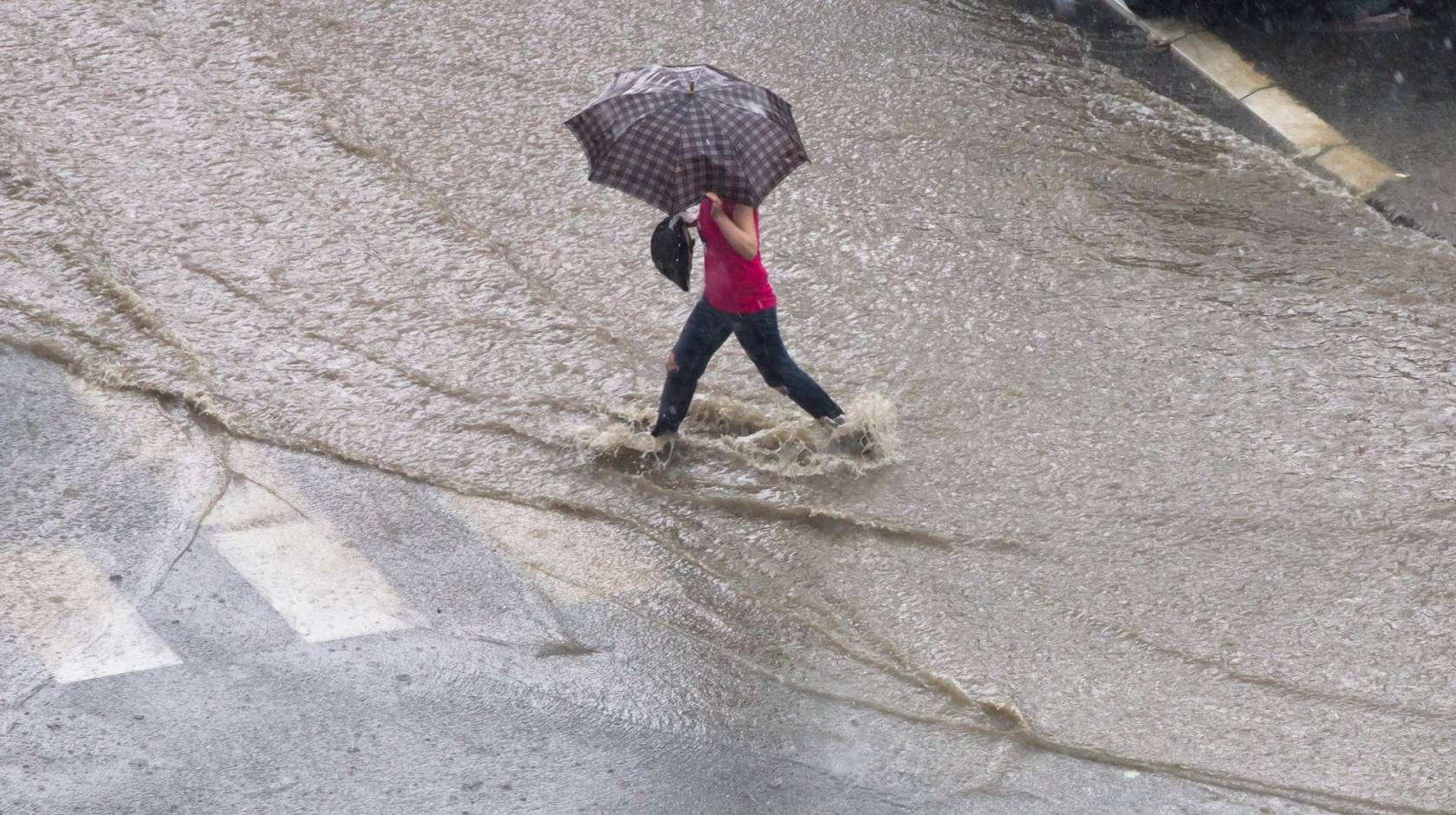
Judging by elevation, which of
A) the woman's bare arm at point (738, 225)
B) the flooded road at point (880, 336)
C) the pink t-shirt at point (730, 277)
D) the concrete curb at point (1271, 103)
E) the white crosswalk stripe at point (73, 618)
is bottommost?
the white crosswalk stripe at point (73, 618)

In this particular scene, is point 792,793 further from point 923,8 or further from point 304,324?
point 923,8

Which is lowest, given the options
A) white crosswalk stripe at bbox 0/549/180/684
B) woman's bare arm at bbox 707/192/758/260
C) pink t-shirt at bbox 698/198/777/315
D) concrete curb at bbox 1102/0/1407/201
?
white crosswalk stripe at bbox 0/549/180/684

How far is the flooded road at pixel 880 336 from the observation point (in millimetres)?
5223

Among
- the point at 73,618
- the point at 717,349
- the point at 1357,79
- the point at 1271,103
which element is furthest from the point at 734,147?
the point at 1357,79

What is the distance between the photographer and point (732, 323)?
572 cm

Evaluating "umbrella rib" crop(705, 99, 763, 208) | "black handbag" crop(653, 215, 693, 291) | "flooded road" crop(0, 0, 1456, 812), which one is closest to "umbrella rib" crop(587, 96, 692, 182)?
"umbrella rib" crop(705, 99, 763, 208)

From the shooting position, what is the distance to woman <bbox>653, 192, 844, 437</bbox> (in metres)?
5.32

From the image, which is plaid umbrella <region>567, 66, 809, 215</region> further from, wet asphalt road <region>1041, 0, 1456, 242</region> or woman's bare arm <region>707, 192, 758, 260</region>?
wet asphalt road <region>1041, 0, 1456, 242</region>

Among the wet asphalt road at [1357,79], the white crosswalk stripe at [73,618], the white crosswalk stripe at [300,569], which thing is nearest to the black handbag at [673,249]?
the white crosswalk stripe at [300,569]

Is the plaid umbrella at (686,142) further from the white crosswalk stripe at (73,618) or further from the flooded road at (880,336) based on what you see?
the white crosswalk stripe at (73,618)

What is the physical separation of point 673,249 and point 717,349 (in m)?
0.71

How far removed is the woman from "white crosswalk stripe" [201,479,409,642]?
145 cm

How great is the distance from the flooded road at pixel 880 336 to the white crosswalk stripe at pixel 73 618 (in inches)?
42.6

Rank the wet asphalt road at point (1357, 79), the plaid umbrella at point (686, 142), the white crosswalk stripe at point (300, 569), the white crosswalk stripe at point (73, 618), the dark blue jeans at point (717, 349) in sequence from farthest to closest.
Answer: the wet asphalt road at point (1357, 79)
the dark blue jeans at point (717, 349)
the white crosswalk stripe at point (300, 569)
the plaid umbrella at point (686, 142)
the white crosswalk stripe at point (73, 618)
